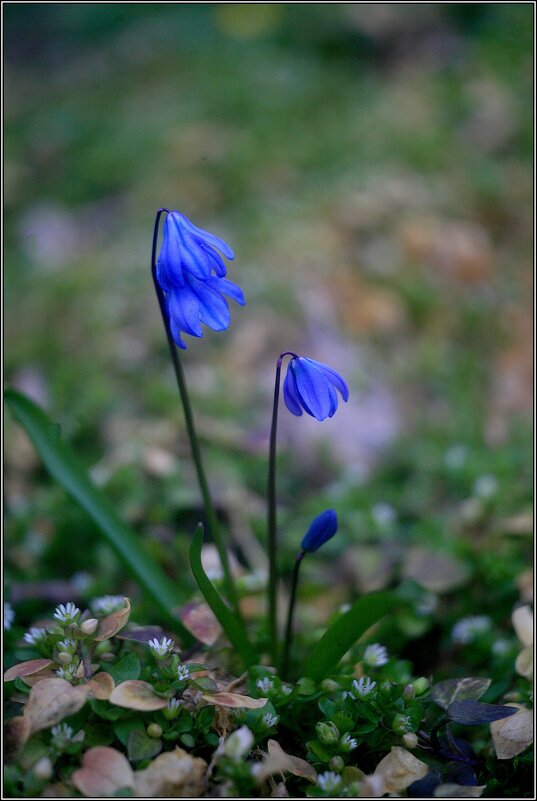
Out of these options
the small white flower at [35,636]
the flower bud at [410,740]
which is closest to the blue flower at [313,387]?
the flower bud at [410,740]

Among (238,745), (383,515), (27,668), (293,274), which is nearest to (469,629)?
(383,515)

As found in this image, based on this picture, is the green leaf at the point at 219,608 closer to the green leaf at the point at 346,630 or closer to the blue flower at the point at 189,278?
the green leaf at the point at 346,630

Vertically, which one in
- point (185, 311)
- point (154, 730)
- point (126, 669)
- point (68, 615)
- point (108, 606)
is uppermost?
point (185, 311)

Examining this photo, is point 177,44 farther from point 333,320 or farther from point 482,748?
point 482,748

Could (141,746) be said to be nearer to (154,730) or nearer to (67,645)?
(154,730)

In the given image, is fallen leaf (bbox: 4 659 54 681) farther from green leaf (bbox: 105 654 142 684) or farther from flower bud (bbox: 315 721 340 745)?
flower bud (bbox: 315 721 340 745)
